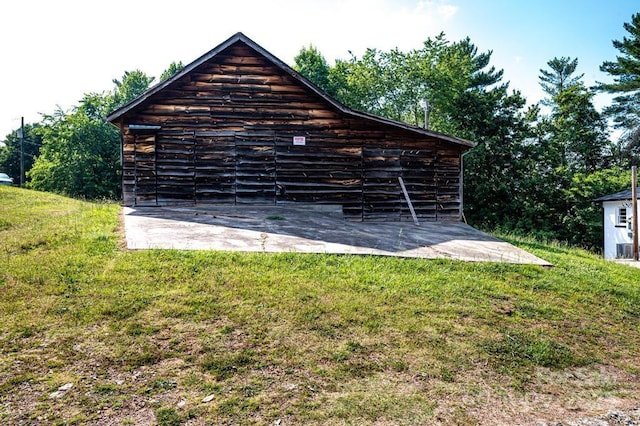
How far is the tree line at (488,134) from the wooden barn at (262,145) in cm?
1498

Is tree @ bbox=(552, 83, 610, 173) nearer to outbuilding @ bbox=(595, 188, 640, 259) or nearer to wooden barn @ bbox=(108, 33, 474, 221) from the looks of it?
outbuilding @ bbox=(595, 188, 640, 259)

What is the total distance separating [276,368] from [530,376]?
2.42 meters

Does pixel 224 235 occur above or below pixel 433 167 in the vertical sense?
below

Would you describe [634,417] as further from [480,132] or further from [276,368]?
[480,132]

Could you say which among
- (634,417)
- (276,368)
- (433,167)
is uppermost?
(433,167)

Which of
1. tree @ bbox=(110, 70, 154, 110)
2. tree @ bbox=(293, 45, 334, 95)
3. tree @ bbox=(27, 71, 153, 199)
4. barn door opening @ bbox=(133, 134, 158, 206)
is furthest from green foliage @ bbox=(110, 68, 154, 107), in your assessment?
barn door opening @ bbox=(133, 134, 158, 206)

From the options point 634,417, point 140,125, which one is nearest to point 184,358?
point 634,417

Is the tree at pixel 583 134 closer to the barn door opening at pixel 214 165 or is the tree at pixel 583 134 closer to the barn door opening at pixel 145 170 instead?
the barn door opening at pixel 214 165

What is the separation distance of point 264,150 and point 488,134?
823 inches

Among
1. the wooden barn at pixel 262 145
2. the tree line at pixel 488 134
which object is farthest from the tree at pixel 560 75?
the wooden barn at pixel 262 145

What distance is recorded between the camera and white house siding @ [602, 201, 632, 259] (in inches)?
897

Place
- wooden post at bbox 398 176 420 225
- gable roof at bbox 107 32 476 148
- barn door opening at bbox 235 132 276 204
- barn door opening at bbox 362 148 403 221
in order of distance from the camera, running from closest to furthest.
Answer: gable roof at bbox 107 32 476 148, wooden post at bbox 398 176 420 225, barn door opening at bbox 235 132 276 204, barn door opening at bbox 362 148 403 221

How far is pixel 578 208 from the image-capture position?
27.9 metres

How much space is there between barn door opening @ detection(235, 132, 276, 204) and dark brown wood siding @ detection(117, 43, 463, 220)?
1.2 inches
